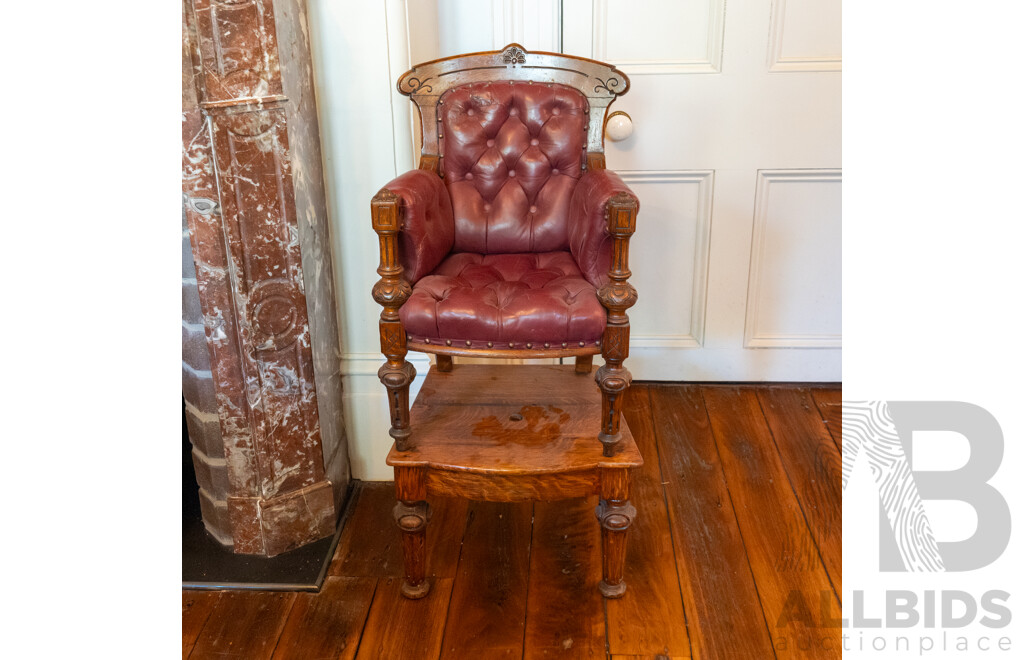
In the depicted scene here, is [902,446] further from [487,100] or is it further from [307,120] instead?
[307,120]

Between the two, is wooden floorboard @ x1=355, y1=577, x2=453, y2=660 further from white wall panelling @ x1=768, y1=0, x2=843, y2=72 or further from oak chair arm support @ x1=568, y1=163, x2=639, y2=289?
white wall panelling @ x1=768, y1=0, x2=843, y2=72

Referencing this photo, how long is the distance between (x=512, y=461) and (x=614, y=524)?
0.26 m

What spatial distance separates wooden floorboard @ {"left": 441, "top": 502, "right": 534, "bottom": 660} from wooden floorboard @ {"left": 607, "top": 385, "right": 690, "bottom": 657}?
21cm

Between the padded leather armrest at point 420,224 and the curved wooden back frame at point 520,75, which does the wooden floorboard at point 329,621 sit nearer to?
the padded leather armrest at point 420,224

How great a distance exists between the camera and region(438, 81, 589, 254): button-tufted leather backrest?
1.85 metres

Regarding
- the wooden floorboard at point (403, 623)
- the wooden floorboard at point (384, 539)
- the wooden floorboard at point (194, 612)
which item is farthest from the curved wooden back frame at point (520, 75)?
the wooden floorboard at point (194, 612)

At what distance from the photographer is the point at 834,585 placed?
1733 mm

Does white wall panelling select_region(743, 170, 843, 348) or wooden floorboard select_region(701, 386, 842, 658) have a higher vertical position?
white wall panelling select_region(743, 170, 843, 348)

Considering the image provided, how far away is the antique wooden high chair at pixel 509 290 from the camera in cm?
152

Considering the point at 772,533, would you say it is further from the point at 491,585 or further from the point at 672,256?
the point at 672,256

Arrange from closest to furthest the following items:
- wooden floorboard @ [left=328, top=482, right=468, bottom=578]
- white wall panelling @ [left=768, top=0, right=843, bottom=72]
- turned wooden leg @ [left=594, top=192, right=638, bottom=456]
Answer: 1. turned wooden leg @ [left=594, top=192, right=638, bottom=456]
2. wooden floorboard @ [left=328, top=482, right=468, bottom=578]
3. white wall panelling @ [left=768, top=0, right=843, bottom=72]

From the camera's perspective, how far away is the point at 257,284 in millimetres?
1718

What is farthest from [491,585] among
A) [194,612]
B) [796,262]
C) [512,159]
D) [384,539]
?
[796,262]

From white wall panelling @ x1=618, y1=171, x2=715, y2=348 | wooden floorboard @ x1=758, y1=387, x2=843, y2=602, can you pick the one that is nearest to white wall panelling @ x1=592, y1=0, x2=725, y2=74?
white wall panelling @ x1=618, y1=171, x2=715, y2=348
